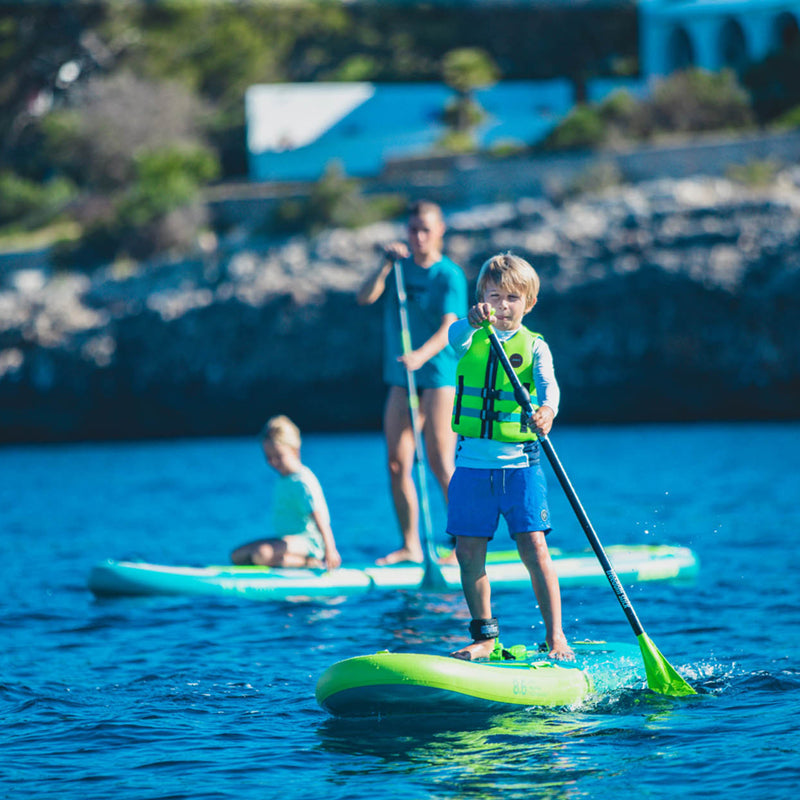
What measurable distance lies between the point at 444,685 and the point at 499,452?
1.15 meters

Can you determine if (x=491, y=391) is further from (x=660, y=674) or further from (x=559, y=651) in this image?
(x=660, y=674)

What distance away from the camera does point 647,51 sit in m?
46.5

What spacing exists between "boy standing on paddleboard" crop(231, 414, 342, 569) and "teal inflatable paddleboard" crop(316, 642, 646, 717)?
10.0 feet

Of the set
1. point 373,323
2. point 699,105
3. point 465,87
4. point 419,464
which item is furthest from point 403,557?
point 465,87

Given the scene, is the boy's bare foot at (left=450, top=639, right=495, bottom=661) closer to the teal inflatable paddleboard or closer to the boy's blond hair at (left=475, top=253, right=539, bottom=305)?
the teal inflatable paddleboard

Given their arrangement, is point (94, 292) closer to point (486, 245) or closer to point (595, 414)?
point (486, 245)

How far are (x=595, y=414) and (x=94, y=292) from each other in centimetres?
1346

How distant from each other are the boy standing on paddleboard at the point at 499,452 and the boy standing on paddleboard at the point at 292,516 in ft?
9.21

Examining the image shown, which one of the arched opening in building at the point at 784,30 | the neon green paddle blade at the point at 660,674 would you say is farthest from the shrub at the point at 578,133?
the neon green paddle blade at the point at 660,674

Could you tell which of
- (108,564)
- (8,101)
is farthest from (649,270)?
(8,101)

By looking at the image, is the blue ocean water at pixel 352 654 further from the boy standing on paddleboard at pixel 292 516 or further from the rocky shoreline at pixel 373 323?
the rocky shoreline at pixel 373 323

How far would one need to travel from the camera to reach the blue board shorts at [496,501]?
6.53 meters

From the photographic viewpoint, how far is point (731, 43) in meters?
45.1

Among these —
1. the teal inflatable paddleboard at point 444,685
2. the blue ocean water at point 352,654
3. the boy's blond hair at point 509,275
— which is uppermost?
the boy's blond hair at point 509,275
